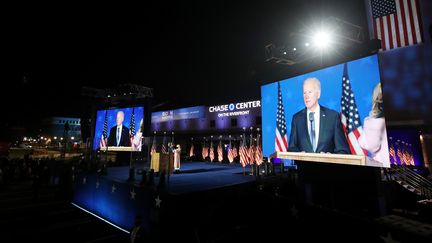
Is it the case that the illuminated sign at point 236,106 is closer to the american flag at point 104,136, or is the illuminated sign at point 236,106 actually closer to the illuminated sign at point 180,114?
the illuminated sign at point 180,114

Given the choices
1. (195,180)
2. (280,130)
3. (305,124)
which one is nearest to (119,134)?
(195,180)

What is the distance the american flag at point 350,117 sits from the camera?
15.9 ft

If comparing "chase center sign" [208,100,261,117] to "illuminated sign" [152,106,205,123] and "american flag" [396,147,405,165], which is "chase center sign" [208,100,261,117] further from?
"american flag" [396,147,405,165]

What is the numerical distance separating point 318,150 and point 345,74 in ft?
7.02

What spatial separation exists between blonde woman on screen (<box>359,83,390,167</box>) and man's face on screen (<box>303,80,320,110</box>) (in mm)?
1414

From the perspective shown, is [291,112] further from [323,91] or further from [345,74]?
[345,74]

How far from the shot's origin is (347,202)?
5.55 metres

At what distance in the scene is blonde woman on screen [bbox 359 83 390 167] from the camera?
4418 mm

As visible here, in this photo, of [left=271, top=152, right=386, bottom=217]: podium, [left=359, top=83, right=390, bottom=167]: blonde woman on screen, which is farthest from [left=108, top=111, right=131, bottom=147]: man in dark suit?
[left=359, top=83, right=390, bottom=167]: blonde woman on screen

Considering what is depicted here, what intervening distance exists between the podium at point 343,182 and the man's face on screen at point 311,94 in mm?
1448

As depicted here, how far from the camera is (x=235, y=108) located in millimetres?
18953

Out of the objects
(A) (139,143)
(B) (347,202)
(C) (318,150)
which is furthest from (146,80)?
(B) (347,202)

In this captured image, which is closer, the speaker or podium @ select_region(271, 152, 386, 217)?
podium @ select_region(271, 152, 386, 217)

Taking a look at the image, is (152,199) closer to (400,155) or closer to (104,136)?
(104,136)
